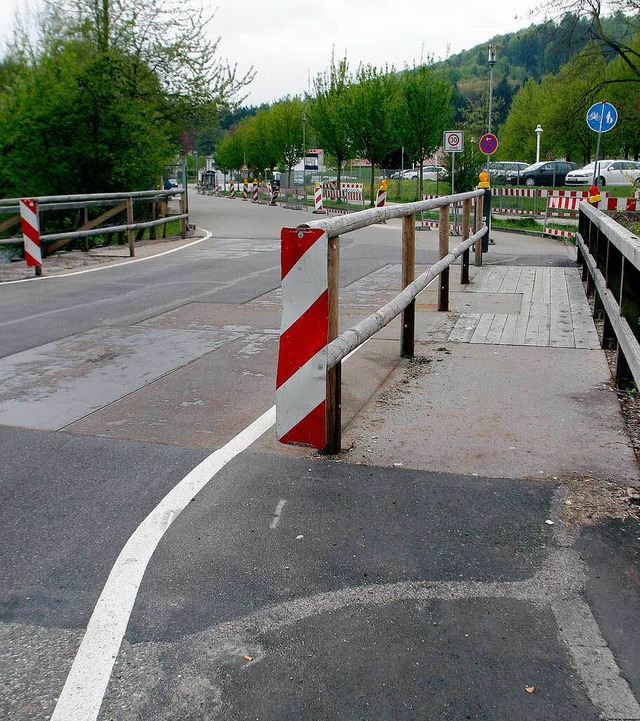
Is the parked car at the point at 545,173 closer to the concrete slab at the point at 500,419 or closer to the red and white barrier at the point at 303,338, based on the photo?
the concrete slab at the point at 500,419

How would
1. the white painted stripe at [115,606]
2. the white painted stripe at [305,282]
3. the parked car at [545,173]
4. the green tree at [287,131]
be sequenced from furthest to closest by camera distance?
the green tree at [287,131]
the parked car at [545,173]
the white painted stripe at [305,282]
the white painted stripe at [115,606]

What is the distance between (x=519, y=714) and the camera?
99.6 inches

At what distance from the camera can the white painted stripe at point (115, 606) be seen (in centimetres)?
259

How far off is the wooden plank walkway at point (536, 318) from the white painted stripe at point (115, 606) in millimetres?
4121

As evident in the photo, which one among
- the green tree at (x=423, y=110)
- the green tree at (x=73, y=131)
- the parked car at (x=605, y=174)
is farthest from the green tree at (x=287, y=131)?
the green tree at (x=73, y=131)

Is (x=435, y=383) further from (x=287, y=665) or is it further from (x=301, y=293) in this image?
(x=287, y=665)

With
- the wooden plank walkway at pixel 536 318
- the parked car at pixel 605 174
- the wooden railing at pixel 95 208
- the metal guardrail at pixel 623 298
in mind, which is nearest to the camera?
the metal guardrail at pixel 623 298

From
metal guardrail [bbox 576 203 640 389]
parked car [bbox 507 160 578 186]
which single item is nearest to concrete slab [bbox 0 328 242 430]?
metal guardrail [bbox 576 203 640 389]

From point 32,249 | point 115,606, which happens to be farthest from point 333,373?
point 32,249

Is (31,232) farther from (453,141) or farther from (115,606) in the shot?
(453,141)

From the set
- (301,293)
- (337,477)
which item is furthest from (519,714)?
(301,293)

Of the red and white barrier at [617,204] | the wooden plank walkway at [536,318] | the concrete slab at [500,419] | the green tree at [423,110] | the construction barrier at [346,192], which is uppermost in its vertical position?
the green tree at [423,110]

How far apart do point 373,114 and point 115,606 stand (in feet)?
131

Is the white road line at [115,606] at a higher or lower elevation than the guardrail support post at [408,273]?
lower
